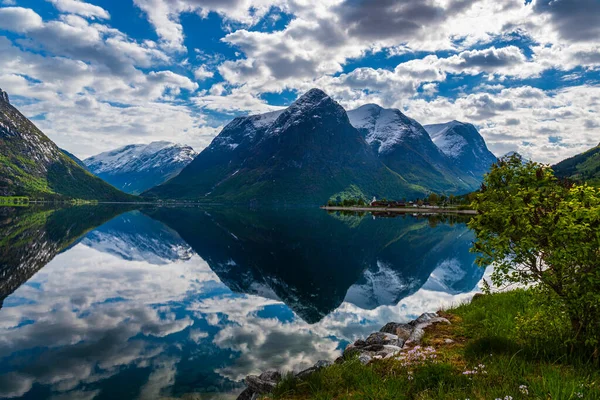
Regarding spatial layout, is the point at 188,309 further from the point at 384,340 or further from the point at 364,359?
the point at 364,359

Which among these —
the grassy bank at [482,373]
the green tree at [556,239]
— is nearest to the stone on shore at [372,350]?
the grassy bank at [482,373]

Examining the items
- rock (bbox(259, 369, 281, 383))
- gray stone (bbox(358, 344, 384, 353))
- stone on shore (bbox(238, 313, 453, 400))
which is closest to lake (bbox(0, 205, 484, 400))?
rock (bbox(259, 369, 281, 383))

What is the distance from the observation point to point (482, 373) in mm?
11258

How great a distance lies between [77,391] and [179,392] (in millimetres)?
4527

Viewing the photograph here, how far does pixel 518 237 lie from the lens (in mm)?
12094

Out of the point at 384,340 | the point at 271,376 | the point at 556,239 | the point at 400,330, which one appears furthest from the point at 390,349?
the point at 556,239

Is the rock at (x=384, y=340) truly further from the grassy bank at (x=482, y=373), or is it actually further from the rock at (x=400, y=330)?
the grassy bank at (x=482, y=373)

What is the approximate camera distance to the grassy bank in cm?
967

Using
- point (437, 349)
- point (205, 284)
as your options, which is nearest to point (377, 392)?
point (437, 349)

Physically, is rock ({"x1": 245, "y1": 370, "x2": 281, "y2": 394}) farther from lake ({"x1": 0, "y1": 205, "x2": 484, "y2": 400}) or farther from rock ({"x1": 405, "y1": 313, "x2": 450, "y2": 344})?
rock ({"x1": 405, "y1": 313, "x2": 450, "y2": 344})

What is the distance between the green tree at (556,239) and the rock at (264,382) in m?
9.39

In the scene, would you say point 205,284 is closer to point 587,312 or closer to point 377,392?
point 377,392

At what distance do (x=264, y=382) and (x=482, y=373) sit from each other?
809cm

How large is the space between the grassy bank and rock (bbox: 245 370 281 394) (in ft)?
2.92
